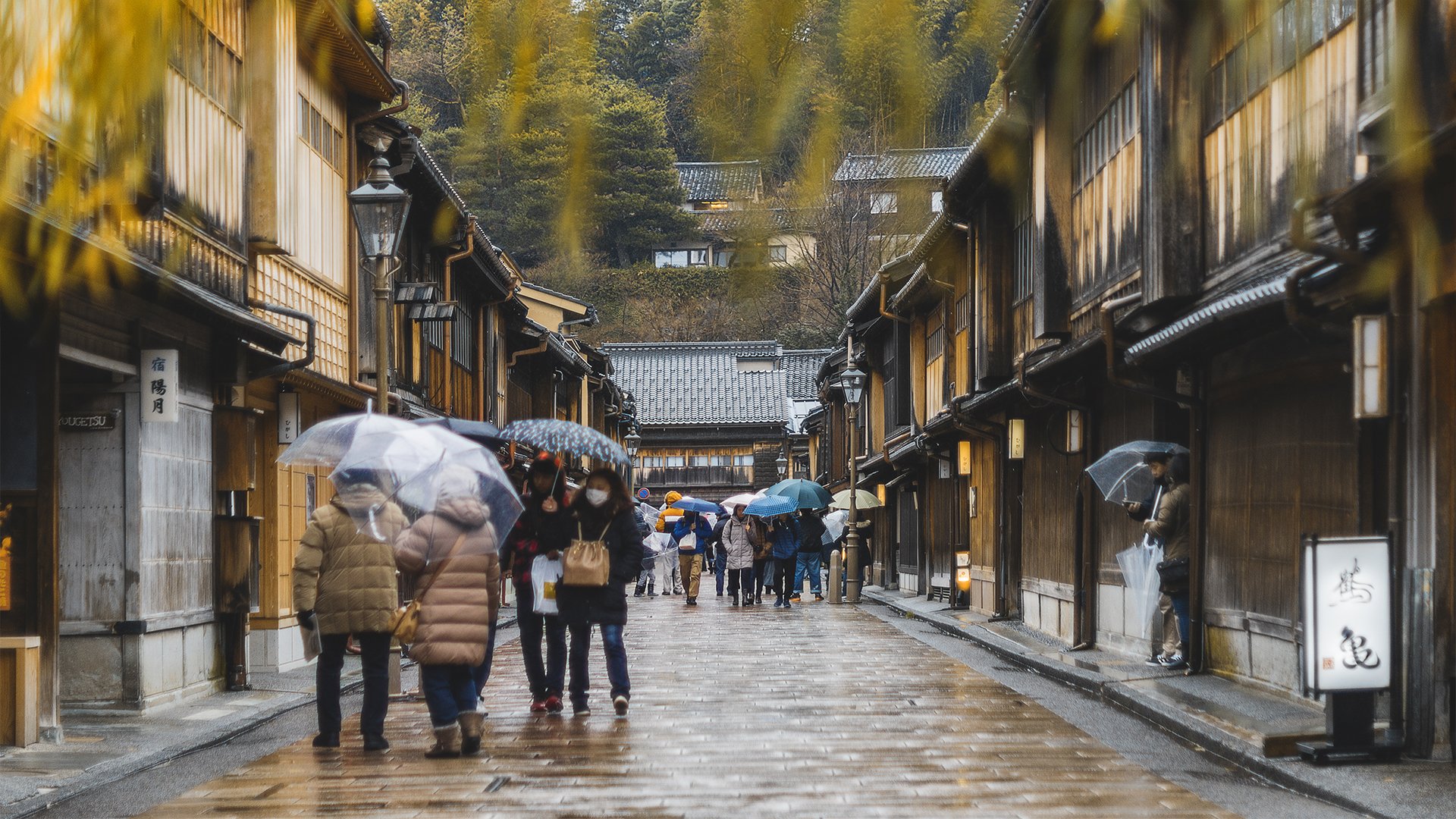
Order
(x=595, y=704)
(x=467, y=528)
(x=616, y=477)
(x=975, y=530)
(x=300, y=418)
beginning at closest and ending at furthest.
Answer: (x=467, y=528) → (x=616, y=477) → (x=595, y=704) → (x=300, y=418) → (x=975, y=530)

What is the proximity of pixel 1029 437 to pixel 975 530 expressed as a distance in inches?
181

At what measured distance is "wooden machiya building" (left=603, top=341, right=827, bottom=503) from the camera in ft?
216

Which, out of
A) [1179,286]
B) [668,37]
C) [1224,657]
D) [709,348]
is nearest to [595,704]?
[1224,657]

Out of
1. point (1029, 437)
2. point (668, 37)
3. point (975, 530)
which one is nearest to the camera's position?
point (668, 37)

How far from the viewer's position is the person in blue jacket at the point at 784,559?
103 feet

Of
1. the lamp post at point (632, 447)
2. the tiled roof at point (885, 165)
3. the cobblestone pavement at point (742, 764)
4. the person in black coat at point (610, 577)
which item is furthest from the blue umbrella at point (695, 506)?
the tiled roof at point (885, 165)

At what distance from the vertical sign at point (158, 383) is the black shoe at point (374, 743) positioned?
12.1 feet

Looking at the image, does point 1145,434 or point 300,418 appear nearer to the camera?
point 1145,434

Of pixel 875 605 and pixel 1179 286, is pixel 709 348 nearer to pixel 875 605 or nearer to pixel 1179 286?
pixel 875 605

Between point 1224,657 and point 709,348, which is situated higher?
point 709,348

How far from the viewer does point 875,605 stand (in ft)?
106

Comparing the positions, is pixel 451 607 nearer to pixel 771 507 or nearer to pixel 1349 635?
pixel 1349 635

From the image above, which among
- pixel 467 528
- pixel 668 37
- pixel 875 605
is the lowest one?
pixel 875 605

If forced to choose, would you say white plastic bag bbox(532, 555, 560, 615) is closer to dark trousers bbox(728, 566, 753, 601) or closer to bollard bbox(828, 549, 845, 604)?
dark trousers bbox(728, 566, 753, 601)
